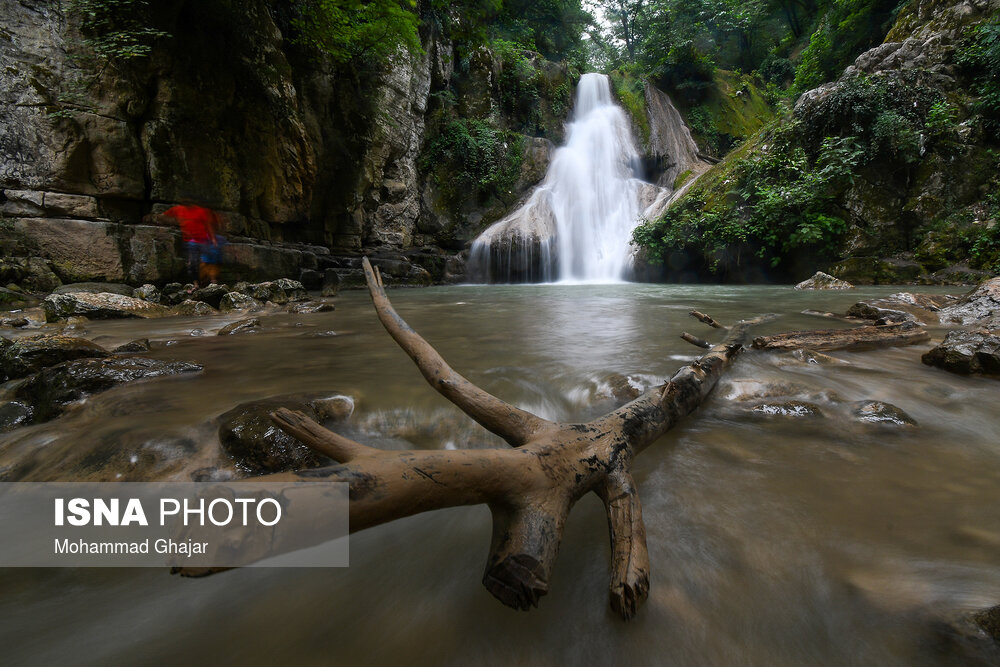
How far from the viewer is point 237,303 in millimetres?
5922

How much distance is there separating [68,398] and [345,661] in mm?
2031

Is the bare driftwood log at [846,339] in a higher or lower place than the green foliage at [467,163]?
lower

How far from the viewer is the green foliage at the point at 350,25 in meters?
7.47

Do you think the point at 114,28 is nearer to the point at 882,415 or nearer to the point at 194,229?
the point at 194,229

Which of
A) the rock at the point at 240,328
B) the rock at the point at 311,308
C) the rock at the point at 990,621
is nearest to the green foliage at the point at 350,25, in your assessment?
the rock at the point at 311,308

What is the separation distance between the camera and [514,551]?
73 centimetres

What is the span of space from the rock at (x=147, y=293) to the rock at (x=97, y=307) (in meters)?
0.62

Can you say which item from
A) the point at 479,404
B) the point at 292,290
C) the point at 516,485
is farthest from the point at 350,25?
the point at 516,485

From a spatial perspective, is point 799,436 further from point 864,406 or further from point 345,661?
point 345,661

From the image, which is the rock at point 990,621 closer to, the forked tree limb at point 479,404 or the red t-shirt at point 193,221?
the forked tree limb at point 479,404

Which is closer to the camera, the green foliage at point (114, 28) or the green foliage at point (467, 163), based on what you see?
the green foliage at point (114, 28)

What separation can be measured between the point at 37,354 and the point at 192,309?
144 inches

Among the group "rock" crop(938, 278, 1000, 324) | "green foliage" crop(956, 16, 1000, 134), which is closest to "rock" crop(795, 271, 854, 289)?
"rock" crop(938, 278, 1000, 324)

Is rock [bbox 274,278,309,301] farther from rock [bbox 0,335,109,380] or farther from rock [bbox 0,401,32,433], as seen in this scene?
rock [bbox 0,401,32,433]
